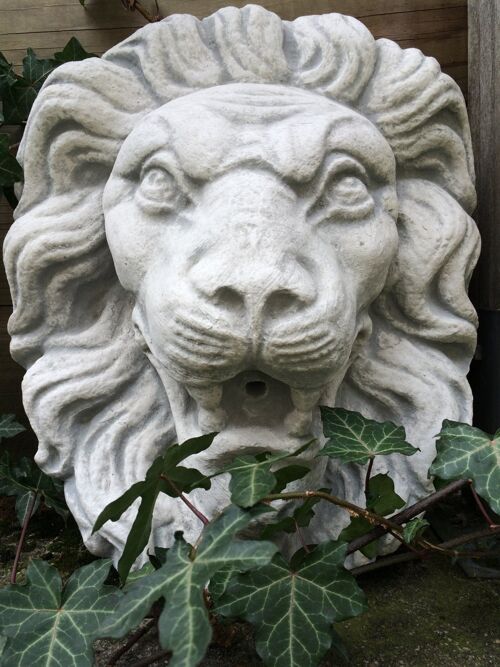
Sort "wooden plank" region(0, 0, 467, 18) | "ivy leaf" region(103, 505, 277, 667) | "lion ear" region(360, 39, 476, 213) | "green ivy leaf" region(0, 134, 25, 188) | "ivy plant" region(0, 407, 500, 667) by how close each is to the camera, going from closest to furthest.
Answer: "ivy leaf" region(103, 505, 277, 667) → "ivy plant" region(0, 407, 500, 667) → "lion ear" region(360, 39, 476, 213) → "green ivy leaf" region(0, 134, 25, 188) → "wooden plank" region(0, 0, 467, 18)

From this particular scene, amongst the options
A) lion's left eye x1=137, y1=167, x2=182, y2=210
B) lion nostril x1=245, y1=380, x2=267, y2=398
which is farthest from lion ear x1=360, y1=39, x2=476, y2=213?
lion nostril x1=245, y1=380, x2=267, y2=398

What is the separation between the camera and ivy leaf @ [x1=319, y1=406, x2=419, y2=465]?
0.97 meters

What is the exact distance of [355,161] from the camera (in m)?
1.09

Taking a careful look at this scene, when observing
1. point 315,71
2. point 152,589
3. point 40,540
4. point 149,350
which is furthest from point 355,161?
point 40,540

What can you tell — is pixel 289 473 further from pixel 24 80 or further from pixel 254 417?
pixel 24 80

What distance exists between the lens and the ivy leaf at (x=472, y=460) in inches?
35.9

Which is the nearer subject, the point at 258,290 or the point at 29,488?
the point at 258,290

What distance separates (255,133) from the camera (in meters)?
1.05

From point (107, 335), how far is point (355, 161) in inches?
21.0

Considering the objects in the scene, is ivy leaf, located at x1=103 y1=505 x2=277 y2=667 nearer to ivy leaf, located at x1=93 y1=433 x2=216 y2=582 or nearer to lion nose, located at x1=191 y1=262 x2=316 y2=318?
ivy leaf, located at x1=93 y1=433 x2=216 y2=582

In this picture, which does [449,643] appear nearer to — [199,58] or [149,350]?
[149,350]

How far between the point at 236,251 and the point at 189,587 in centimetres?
45

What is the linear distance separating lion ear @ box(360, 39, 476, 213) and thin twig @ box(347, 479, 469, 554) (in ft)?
1.91

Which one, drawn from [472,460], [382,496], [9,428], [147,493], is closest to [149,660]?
[147,493]
